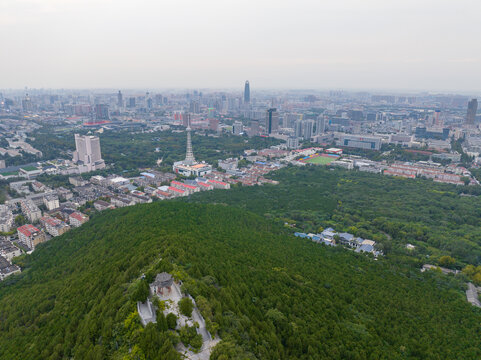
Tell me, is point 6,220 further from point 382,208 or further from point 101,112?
point 101,112

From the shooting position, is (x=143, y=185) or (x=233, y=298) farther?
(x=143, y=185)

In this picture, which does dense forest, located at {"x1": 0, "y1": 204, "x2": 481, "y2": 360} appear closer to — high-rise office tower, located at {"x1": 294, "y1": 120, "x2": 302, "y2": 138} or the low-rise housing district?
the low-rise housing district

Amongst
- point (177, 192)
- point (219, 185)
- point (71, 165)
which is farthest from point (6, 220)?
point (219, 185)

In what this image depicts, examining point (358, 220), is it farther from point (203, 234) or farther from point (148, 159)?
point (148, 159)

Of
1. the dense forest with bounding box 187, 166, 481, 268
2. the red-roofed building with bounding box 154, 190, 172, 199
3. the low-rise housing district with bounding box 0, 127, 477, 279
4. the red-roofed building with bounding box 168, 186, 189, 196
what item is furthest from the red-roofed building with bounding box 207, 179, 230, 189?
the red-roofed building with bounding box 154, 190, 172, 199

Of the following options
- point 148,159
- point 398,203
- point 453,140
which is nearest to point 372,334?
point 398,203

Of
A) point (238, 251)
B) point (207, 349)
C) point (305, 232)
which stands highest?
point (207, 349)
